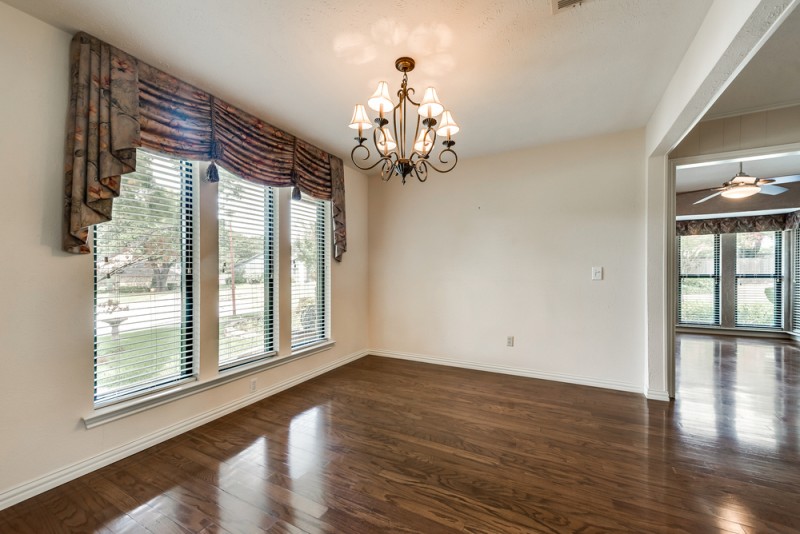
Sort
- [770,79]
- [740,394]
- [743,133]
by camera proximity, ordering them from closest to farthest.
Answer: [770,79], [743,133], [740,394]

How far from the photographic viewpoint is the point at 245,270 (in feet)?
9.86

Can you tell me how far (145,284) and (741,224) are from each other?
922cm

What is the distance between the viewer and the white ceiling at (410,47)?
5.66 ft

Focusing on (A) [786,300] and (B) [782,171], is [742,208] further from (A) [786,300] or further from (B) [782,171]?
(A) [786,300]

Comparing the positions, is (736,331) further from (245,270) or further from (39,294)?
(39,294)

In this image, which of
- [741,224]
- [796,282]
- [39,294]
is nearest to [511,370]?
[39,294]

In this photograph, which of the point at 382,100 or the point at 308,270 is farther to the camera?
the point at 308,270

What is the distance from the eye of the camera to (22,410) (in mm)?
1757

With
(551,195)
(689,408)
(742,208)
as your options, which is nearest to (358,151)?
(551,195)

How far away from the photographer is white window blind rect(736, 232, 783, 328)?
612 centimetres

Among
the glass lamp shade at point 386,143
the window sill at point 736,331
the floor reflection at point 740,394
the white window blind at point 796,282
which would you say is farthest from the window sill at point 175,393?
the white window blind at point 796,282

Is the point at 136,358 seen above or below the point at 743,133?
below

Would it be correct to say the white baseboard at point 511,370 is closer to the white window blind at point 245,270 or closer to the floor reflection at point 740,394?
the floor reflection at point 740,394

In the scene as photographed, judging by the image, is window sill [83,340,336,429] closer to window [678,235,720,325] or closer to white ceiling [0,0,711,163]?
white ceiling [0,0,711,163]
